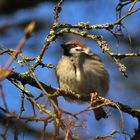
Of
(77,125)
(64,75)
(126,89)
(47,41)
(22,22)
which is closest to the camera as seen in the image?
(77,125)

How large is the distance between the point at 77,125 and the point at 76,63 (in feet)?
6.79

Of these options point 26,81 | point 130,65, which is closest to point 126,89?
point 130,65

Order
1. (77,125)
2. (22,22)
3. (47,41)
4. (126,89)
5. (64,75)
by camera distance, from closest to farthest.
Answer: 1. (77,125)
2. (47,41)
3. (64,75)
4. (22,22)
5. (126,89)

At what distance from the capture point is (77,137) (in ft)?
4.66

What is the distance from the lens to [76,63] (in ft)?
11.7

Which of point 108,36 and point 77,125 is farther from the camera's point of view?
point 108,36

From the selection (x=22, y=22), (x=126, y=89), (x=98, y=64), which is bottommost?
(x=126, y=89)

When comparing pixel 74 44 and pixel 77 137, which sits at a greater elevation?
pixel 74 44

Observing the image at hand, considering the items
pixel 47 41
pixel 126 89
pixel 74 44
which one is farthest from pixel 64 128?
pixel 126 89

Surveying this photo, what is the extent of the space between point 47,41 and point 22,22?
279cm

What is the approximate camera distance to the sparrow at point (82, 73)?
3.55 metres

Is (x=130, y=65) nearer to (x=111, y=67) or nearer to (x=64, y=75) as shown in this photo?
(x=111, y=67)

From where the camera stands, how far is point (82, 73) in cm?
356

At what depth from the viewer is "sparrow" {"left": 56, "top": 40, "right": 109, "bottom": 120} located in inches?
140
